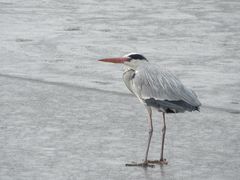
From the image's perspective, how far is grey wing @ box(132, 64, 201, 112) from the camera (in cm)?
764

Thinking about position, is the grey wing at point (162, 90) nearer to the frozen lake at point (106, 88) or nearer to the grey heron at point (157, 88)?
the grey heron at point (157, 88)

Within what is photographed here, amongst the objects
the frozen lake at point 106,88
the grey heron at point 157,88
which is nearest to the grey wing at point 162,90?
the grey heron at point 157,88

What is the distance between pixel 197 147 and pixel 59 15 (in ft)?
28.5

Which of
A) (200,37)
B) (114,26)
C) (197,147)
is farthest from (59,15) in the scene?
(197,147)

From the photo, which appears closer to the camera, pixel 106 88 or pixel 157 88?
pixel 157 88

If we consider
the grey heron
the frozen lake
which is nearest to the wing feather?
the grey heron

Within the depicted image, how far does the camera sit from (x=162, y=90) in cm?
777

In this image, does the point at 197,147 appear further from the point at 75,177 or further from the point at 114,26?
the point at 114,26

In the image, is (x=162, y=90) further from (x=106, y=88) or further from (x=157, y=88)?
(x=106, y=88)

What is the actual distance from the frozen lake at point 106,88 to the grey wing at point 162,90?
0.53 meters

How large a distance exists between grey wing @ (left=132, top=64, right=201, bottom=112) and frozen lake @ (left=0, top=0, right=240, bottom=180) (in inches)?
20.8

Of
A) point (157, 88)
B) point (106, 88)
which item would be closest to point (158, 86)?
point (157, 88)

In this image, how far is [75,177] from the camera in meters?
7.34

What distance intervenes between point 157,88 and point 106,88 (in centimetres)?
324
